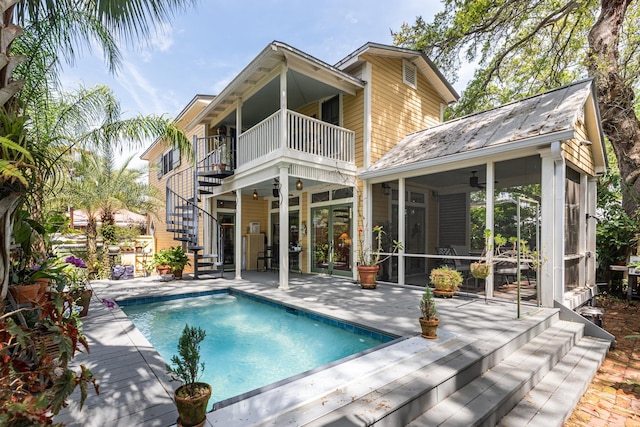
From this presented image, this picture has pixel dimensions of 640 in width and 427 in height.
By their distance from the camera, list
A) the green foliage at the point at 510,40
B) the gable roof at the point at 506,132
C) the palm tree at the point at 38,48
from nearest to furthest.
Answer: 1. the palm tree at the point at 38,48
2. the gable roof at the point at 506,132
3. the green foliage at the point at 510,40

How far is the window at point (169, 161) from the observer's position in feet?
48.0

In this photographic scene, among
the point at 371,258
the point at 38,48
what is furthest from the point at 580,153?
the point at 38,48

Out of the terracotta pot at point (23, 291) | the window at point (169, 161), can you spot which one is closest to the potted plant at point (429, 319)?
the terracotta pot at point (23, 291)

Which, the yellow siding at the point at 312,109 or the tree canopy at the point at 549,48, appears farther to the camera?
the yellow siding at the point at 312,109

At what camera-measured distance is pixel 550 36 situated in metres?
11.0

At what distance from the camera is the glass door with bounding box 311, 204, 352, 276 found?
877cm

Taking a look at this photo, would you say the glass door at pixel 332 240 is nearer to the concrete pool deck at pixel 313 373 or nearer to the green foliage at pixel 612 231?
the concrete pool deck at pixel 313 373

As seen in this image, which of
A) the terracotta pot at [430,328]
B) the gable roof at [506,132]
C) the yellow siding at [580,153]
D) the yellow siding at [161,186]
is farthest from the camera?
the yellow siding at [161,186]

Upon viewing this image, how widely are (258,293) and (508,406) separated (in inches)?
196

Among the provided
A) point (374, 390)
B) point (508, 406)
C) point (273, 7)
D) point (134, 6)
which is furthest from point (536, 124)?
point (273, 7)

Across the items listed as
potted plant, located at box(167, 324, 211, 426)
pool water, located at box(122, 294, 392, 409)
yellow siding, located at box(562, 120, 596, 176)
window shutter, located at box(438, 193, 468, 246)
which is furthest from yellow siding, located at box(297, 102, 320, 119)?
potted plant, located at box(167, 324, 211, 426)

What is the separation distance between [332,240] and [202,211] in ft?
16.9

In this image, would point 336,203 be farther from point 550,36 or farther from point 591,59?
point 550,36

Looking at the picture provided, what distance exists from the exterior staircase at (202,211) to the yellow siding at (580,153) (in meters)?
7.97
